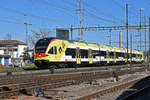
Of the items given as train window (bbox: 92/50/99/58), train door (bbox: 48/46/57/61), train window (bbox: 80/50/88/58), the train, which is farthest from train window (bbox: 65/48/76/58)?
train window (bbox: 92/50/99/58)

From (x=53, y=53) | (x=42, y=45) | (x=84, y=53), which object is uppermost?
(x=42, y=45)

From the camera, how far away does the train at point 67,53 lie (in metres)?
25.7

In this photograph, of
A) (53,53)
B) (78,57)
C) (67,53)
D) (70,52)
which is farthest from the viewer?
(78,57)

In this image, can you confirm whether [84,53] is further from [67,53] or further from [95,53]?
[67,53]

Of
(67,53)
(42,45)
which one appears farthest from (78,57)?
(42,45)

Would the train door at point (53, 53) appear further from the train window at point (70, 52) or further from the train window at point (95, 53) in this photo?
the train window at point (95, 53)

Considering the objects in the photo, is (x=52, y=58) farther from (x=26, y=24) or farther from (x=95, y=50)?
(x=26, y=24)

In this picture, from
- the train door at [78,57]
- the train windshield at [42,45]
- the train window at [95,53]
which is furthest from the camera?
the train window at [95,53]

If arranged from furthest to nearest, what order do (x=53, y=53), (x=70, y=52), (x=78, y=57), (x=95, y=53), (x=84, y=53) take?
(x=95, y=53) → (x=84, y=53) → (x=78, y=57) → (x=70, y=52) → (x=53, y=53)

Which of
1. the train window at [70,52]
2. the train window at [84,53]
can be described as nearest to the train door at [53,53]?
the train window at [70,52]

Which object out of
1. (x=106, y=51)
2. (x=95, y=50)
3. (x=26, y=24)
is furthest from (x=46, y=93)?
(x=26, y=24)

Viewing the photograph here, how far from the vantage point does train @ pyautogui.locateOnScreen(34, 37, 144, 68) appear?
84.4 ft

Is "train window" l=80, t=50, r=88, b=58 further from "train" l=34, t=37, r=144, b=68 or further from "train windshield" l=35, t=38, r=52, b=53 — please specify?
"train windshield" l=35, t=38, r=52, b=53

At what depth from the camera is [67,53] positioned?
2836 centimetres
